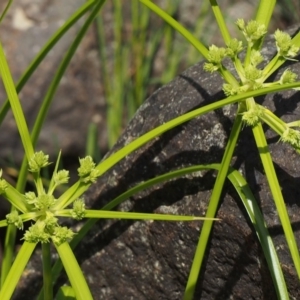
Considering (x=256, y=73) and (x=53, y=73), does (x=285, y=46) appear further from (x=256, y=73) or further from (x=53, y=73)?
(x=53, y=73)

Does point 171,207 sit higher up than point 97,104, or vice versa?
point 97,104

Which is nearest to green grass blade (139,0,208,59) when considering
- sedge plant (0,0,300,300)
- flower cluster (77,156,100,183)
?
sedge plant (0,0,300,300)

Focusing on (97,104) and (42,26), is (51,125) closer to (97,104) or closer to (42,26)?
(97,104)

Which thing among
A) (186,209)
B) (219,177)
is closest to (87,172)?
(219,177)

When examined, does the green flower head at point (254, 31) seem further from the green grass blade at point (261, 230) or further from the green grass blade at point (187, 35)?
the green grass blade at point (261, 230)

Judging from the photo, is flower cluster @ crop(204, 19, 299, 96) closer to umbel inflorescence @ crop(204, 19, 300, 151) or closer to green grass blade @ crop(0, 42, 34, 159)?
umbel inflorescence @ crop(204, 19, 300, 151)

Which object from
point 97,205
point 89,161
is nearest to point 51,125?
point 97,205
